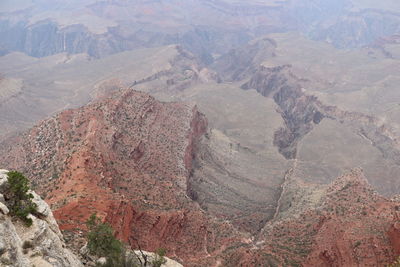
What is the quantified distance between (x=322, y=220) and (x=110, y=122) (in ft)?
94.7

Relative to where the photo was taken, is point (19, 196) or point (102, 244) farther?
point (102, 244)

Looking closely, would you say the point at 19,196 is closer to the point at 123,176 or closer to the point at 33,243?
the point at 33,243

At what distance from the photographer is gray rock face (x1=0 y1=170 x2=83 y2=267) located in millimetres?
16328

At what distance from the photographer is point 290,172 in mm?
73750

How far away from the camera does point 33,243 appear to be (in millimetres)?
18422

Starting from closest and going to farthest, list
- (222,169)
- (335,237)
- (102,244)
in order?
1. (102,244)
2. (335,237)
3. (222,169)

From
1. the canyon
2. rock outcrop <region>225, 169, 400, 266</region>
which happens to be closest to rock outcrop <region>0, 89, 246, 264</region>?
the canyon

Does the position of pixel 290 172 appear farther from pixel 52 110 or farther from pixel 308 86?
pixel 52 110

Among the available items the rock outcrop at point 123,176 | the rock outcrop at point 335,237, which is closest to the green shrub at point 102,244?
the rock outcrop at point 123,176

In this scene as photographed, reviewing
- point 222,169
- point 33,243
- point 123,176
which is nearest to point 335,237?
point 123,176

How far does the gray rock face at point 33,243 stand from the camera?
16.3 meters

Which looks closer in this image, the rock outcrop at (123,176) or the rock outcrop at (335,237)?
the rock outcrop at (335,237)

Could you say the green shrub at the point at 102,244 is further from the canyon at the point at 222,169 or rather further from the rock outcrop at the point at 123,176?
the rock outcrop at the point at 123,176

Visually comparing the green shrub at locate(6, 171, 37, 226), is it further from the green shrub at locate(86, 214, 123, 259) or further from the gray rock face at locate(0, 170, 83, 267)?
the green shrub at locate(86, 214, 123, 259)
